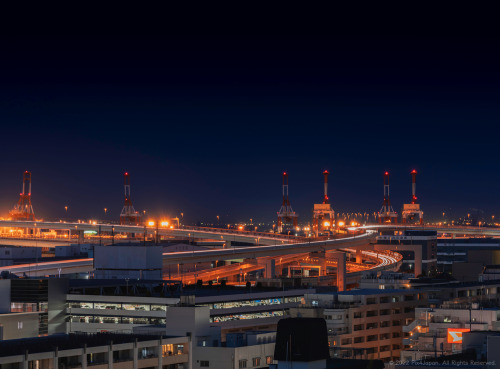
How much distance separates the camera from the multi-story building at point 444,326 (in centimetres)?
4812

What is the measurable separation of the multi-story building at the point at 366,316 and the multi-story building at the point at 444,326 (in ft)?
11.5

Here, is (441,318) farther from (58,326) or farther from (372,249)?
(372,249)

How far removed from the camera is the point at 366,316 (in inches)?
2405

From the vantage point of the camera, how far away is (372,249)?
137 m

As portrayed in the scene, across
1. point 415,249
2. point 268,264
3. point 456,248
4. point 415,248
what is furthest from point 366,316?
point 456,248

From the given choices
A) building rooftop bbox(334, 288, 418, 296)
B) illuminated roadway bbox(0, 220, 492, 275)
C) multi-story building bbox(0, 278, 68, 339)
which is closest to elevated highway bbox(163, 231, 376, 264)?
illuminated roadway bbox(0, 220, 492, 275)

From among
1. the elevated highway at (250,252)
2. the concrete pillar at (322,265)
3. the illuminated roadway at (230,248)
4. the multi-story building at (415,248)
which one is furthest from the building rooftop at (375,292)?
the multi-story building at (415,248)

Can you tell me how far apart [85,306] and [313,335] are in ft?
96.2

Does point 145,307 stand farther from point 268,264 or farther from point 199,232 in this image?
point 199,232

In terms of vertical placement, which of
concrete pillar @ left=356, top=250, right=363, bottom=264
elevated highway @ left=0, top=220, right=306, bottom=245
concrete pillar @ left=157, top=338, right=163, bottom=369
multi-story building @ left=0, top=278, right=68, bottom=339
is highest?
elevated highway @ left=0, top=220, right=306, bottom=245

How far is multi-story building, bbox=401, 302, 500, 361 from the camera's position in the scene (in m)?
48.1

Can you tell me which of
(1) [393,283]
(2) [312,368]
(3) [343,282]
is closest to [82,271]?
(3) [343,282]

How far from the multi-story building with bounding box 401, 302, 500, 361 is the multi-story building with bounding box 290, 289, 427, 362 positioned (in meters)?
3.51

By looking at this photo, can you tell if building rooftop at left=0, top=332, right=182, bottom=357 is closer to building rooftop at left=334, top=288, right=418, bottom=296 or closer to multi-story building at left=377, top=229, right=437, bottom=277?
building rooftop at left=334, top=288, right=418, bottom=296
